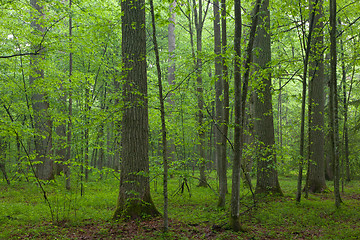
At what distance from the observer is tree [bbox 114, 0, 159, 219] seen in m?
5.78

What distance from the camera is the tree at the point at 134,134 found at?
5777 millimetres

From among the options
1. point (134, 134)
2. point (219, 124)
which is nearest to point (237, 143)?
point (219, 124)

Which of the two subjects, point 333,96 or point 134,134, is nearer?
point 134,134

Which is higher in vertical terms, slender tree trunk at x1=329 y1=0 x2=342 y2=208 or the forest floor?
slender tree trunk at x1=329 y1=0 x2=342 y2=208

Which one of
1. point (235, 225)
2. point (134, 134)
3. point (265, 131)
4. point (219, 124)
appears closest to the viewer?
point (235, 225)

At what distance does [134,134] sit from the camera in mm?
5918

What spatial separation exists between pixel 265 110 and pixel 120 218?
591 cm

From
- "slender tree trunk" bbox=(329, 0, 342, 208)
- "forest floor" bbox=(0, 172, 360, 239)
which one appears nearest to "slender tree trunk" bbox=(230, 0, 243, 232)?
"forest floor" bbox=(0, 172, 360, 239)

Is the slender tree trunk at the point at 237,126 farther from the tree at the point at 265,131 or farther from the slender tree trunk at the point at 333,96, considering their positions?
the tree at the point at 265,131

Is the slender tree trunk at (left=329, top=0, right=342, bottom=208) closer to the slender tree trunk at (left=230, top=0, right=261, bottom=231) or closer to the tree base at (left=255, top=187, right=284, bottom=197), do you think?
the tree base at (left=255, top=187, right=284, bottom=197)

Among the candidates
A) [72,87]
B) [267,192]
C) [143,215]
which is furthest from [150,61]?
[143,215]

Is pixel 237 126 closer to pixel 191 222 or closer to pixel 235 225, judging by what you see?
pixel 235 225

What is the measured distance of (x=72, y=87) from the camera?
9.25 meters

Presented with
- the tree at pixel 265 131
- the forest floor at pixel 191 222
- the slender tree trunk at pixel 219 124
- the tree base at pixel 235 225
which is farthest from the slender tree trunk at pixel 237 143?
the tree at pixel 265 131
